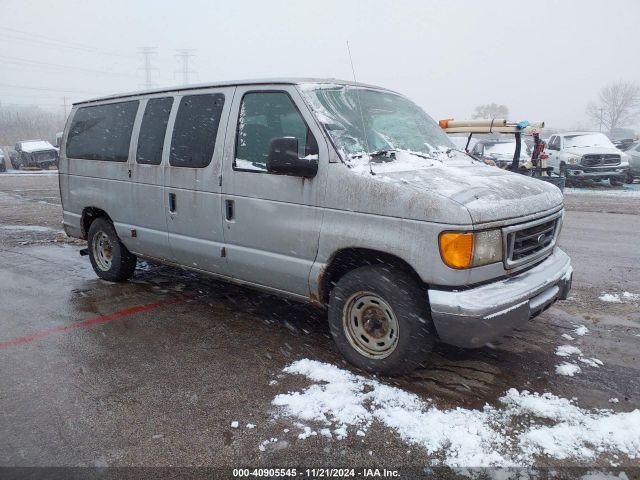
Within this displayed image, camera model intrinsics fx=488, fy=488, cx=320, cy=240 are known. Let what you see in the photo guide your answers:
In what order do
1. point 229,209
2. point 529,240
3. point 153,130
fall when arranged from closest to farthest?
point 529,240 < point 229,209 < point 153,130

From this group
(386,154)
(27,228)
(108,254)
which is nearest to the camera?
(386,154)

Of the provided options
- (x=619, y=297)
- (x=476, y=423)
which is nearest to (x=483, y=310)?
(x=476, y=423)

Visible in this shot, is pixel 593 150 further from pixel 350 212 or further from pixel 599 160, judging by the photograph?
pixel 350 212

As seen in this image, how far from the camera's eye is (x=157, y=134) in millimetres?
4781

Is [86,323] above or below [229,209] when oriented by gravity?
below

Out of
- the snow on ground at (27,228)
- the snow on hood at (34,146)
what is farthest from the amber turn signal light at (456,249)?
the snow on hood at (34,146)

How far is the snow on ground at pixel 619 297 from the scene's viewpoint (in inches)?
200

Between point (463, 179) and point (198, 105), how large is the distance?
246 cm

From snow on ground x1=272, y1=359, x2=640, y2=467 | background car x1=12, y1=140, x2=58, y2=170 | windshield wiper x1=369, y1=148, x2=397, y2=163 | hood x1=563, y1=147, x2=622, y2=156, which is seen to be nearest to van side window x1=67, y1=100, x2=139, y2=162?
windshield wiper x1=369, y1=148, x2=397, y2=163

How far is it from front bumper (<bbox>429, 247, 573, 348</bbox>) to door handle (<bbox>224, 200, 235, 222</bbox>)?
1828 millimetres

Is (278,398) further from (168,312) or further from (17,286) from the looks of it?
(17,286)

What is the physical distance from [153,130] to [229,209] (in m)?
1.42

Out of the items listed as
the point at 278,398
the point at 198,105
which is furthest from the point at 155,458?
the point at 198,105

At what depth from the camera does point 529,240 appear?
3.42 meters
